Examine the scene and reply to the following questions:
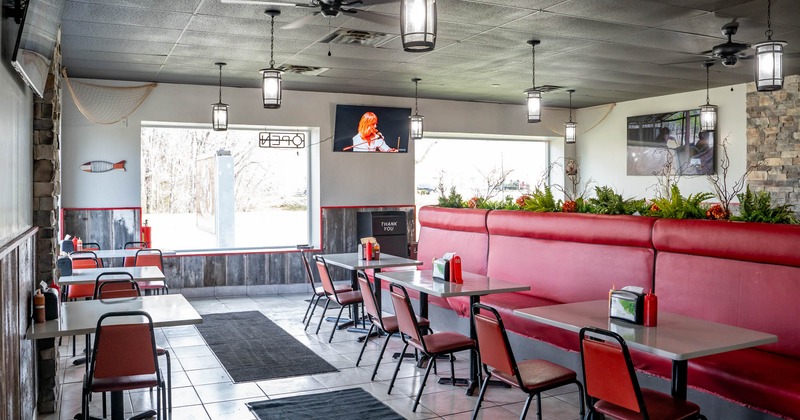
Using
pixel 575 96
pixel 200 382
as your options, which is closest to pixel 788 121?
pixel 575 96

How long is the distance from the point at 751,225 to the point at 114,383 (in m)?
4.19

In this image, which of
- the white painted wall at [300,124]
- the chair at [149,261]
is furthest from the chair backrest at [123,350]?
the white painted wall at [300,124]

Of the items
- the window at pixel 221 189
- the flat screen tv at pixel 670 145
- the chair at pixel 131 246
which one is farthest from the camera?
the flat screen tv at pixel 670 145

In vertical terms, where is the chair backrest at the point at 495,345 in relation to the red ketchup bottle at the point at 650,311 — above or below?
below

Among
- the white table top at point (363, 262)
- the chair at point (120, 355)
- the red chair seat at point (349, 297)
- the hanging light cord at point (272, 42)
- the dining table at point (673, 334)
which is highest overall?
the hanging light cord at point (272, 42)

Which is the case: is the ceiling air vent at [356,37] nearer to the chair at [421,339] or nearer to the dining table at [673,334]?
the chair at [421,339]

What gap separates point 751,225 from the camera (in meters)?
4.60

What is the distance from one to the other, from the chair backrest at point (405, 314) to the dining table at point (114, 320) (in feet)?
4.73

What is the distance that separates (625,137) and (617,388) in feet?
29.2

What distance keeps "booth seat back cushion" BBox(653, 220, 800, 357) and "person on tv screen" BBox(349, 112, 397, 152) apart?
610 centimetres

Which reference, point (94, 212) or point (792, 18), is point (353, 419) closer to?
point (792, 18)

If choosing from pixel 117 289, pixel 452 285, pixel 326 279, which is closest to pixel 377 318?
pixel 452 285

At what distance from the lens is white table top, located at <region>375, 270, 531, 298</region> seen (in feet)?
16.8

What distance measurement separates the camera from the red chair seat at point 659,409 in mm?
3375
